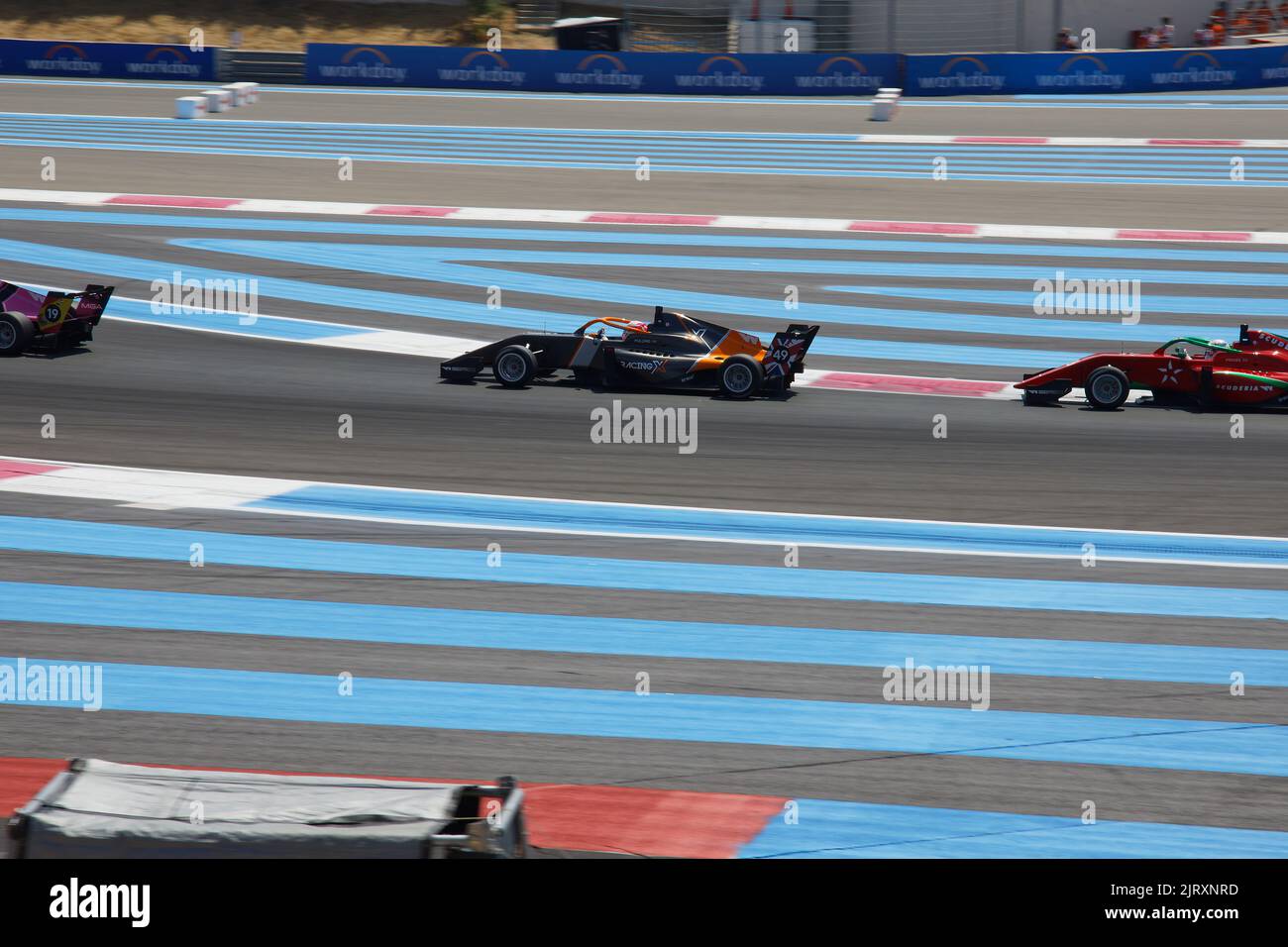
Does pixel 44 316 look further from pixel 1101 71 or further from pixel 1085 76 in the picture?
pixel 1101 71

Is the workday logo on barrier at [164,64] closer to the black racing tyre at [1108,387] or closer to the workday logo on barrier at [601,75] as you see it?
the workday logo on barrier at [601,75]

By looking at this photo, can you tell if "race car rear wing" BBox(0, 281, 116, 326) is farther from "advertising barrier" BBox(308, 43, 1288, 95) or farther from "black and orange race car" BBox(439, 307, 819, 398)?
"advertising barrier" BBox(308, 43, 1288, 95)

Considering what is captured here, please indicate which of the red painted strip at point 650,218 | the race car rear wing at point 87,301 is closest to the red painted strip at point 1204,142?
the red painted strip at point 650,218

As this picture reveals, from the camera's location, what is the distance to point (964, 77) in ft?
116

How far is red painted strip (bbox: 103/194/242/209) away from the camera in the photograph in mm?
26047

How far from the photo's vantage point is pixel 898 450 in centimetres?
1452

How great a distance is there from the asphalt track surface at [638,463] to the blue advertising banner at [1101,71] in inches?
368

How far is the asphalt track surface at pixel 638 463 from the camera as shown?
816cm

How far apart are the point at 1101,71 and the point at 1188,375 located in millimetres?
21857

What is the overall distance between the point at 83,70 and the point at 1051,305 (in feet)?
92.6

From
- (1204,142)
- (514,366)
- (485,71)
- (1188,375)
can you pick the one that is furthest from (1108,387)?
(485,71)

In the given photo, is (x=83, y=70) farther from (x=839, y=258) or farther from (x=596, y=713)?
(x=596, y=713)

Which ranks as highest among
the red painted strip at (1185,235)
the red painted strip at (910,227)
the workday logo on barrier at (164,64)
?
the workday logo on barrier at (164,64)
